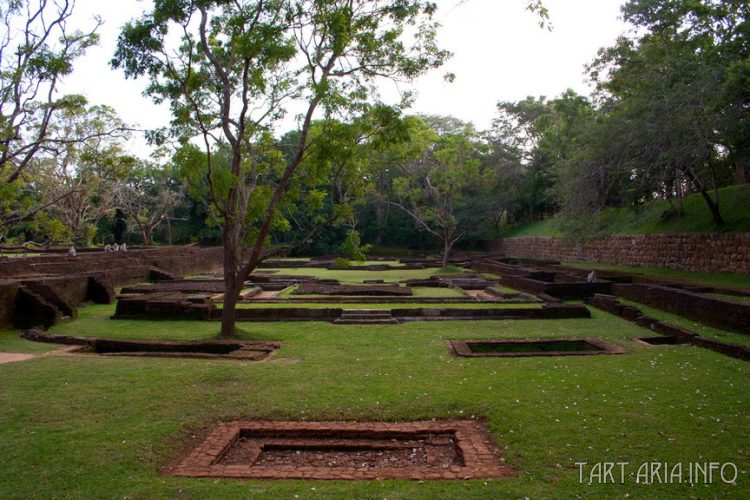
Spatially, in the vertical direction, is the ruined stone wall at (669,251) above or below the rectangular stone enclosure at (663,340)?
above

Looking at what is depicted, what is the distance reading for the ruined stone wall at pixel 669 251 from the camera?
16695mm

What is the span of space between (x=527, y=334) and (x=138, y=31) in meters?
8.50

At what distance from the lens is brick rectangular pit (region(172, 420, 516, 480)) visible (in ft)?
13.0

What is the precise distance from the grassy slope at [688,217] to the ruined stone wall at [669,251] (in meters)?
0.45

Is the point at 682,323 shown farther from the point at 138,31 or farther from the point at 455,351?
the point at 138,31

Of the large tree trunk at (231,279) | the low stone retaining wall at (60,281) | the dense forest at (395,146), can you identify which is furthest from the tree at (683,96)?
the low stone retaining wall at (60,281)

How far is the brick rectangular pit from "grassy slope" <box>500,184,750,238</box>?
16.7 m

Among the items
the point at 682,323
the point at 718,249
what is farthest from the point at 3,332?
the point at 718,249

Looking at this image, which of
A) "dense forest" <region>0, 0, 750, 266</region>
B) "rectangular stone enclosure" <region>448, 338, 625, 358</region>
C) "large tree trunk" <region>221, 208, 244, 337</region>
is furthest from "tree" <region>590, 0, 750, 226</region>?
"large tree trunk" <region>221, 208, 244, 337</region>

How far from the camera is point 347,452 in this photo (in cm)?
462

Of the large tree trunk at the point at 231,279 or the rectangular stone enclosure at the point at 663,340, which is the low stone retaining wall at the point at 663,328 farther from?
the large tree trunk at the point at 231,279

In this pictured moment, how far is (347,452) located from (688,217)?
70.9 ft

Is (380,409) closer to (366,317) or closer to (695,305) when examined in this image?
(366,317)

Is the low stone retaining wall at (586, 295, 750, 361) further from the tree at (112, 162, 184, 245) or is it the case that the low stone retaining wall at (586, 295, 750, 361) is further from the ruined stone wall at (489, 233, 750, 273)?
the tree at (112, 162, 184, 245)
